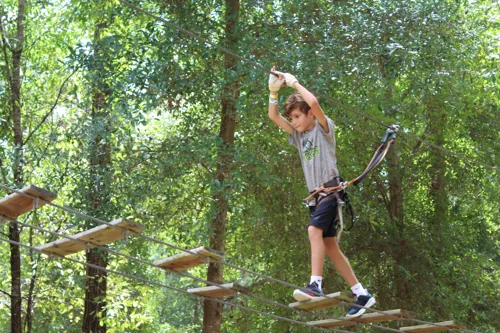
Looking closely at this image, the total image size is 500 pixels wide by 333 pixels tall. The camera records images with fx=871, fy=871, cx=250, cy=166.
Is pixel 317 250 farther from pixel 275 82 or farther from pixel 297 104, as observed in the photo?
pixel 275 82

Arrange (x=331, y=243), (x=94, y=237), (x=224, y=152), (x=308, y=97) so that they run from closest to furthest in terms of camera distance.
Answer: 1. (x=94, y=237)
2. (x=308, y=97)
3. (x=331, y=243)
4. (x=224, y=152)

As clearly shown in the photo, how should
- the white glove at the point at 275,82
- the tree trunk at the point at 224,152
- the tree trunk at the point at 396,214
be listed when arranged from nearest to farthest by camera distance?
the white glove at the point at 275,82, the tree trunk at the point at 224,152, the tree trunk at the point at 396,214

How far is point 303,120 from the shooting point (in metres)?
4.93

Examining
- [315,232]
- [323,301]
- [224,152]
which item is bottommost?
[323,301]

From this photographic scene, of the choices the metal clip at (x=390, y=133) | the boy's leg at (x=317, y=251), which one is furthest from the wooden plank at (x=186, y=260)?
the metal clip at (x=390, y=133)

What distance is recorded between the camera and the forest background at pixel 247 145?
8.97m

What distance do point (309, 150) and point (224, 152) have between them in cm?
420

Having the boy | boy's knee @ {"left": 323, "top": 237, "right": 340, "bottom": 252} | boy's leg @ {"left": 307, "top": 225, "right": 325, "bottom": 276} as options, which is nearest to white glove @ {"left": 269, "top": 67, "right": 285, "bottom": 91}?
the boy

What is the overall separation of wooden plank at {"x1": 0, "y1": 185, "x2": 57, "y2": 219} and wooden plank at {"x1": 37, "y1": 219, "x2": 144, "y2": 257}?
0.25 m

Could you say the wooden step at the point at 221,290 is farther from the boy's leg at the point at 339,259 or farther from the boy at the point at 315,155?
the boy's leg at the point at 339,259

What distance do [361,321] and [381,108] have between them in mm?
4608

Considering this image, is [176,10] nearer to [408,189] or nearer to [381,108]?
[381,108]

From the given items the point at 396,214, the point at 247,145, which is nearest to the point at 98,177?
the point at 247,145

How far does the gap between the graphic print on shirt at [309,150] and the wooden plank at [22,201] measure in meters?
1.50
